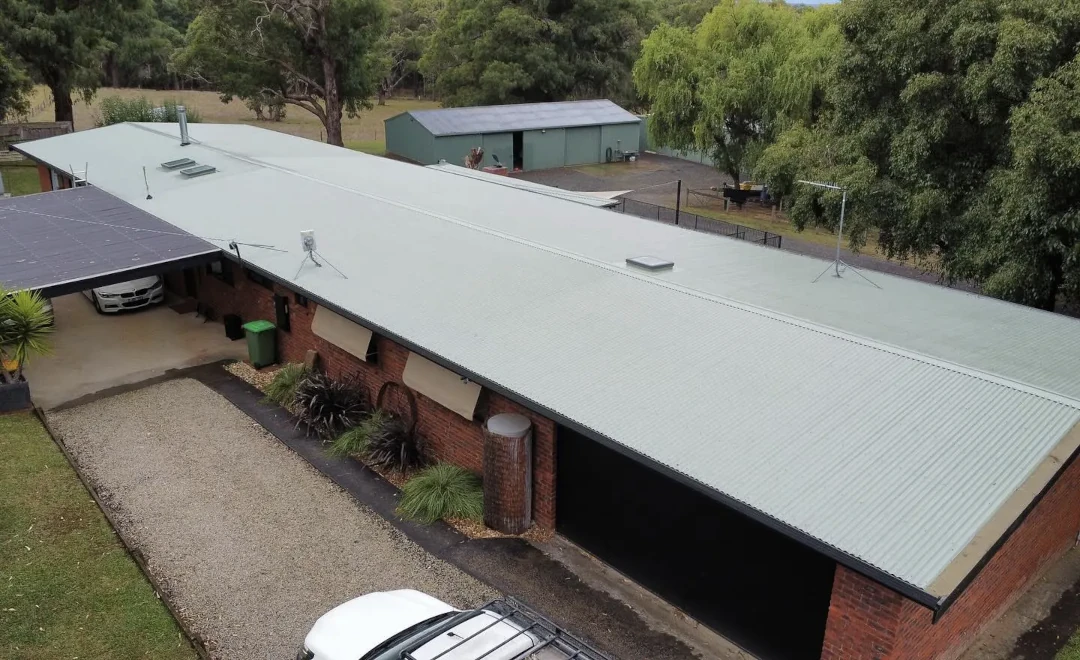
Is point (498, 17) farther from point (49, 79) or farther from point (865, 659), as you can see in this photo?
point (865, 659)

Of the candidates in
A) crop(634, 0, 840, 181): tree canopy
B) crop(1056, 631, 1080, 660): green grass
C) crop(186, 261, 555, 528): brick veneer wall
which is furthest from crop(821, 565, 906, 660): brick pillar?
crop(634, 0, 840, 181): tree canopy

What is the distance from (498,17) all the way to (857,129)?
1478 inches

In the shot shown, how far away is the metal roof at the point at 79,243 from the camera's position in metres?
15.9

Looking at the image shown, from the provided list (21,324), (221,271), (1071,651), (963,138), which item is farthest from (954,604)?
(221,271)

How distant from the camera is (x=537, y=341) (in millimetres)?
11969

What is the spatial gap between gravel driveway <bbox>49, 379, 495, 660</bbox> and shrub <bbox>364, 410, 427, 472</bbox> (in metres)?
0.95

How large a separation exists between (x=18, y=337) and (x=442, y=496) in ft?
27.6

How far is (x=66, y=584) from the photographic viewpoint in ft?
34.5

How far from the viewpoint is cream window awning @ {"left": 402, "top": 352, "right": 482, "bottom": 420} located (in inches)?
489

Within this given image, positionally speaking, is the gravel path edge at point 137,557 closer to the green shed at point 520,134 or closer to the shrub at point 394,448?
the shrub at point 394,448

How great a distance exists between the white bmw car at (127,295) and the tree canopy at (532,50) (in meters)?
34.7

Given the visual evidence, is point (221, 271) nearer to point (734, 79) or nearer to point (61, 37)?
point (734, 79)

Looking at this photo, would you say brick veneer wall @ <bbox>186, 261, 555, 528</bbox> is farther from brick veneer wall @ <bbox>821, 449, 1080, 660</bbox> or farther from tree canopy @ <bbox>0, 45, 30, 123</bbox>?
tree canopy @ <bbox>0, 45, 30, 123</bbox>

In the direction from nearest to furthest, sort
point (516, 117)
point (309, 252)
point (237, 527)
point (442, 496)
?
1. point (237, 527)
2. point (442, 496)
3. point (309, 252)
4. point (516, 117)
